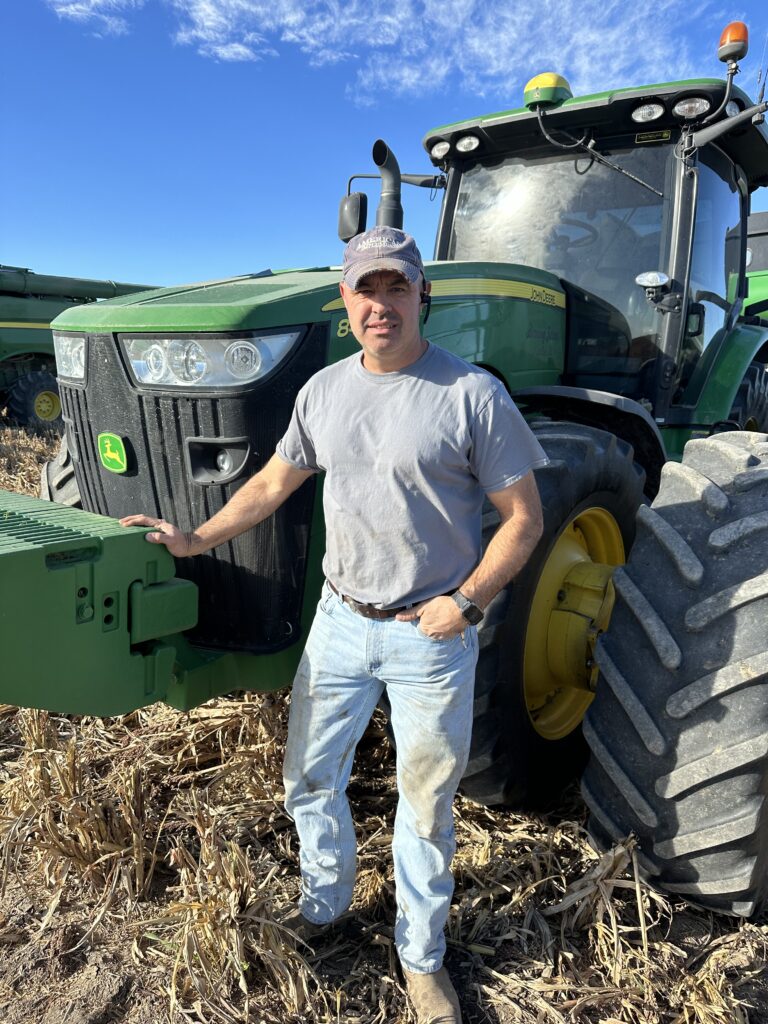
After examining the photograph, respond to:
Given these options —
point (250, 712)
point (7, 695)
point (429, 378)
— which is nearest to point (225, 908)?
point (7, 695)

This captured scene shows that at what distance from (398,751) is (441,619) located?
15.9 inches

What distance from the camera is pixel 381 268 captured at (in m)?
1.81

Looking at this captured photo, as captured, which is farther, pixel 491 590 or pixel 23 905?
pixel 23 905

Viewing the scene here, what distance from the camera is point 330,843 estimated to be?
83.6 inches

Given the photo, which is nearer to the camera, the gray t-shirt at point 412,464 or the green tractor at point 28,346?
the gray t-shirt at point 412,464

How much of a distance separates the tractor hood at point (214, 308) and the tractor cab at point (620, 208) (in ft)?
4.80

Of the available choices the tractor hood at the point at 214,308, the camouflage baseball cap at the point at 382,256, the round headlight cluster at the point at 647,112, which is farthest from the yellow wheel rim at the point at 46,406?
the camouflage baseball cap at the point at 382,256

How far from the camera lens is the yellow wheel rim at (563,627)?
2.59 meters

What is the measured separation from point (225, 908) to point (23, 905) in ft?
2.04

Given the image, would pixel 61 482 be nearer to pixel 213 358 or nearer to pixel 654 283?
pixel 213 358

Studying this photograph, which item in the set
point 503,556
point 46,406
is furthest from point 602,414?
point 46,406

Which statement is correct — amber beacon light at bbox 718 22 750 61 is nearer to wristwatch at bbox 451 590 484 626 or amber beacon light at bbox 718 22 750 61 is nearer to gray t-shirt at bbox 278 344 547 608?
gray t-shirt at bbox 278 344 547 608

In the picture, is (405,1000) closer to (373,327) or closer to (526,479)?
(526,479)

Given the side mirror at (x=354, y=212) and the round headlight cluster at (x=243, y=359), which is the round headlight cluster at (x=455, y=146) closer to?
the side mirror at (x=354, y=212)
